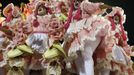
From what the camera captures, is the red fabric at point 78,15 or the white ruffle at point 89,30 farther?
the red fabric at point 78,15

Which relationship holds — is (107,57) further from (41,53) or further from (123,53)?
(41,53)

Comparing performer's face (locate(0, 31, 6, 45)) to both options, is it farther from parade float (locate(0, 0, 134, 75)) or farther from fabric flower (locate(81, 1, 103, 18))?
fabric flower (locate(81, 1, 103, 18))

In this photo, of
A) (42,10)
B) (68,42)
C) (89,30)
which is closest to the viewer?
(89,30)

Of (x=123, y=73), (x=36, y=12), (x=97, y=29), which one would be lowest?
(x=123, y=73)

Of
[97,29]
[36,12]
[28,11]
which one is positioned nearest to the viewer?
[97,29]

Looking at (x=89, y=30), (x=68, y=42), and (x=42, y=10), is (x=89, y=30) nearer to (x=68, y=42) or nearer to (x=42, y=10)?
(x=68, y=42)

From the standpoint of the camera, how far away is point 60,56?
2.37m

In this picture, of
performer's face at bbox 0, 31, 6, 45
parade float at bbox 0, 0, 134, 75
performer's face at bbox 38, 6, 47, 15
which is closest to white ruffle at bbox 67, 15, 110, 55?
parade float at bbox 0, 0, 134, 75

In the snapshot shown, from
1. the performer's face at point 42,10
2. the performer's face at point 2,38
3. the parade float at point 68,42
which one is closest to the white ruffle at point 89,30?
the parade float at point 68,42

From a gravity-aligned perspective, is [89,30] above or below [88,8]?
below

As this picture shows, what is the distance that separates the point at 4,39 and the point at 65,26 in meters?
0.46

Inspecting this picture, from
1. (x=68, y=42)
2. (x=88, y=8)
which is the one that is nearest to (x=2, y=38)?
(x=68, y=42)

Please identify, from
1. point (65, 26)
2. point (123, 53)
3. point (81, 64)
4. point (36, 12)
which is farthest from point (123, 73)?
point (36, 12)

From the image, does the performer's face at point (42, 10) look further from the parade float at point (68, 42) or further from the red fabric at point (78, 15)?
the red fabric at point (78, 15)
